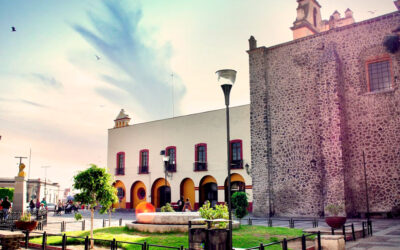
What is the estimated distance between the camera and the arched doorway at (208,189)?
3055cm

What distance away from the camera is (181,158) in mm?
32625

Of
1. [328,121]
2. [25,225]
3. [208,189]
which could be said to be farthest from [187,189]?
[25,225]

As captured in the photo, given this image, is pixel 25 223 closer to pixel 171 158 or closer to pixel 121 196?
pixel 171 158

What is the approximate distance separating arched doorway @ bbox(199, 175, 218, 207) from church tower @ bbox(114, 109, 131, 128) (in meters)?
13.1

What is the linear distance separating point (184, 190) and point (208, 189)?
2.57 meters

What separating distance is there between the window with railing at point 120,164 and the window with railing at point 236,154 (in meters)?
13.5

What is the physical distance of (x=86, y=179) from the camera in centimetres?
1113

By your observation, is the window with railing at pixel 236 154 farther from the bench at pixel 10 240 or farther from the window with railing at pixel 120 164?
the bench at pixel 10 240

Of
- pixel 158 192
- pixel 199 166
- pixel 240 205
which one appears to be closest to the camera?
pixel 240 205

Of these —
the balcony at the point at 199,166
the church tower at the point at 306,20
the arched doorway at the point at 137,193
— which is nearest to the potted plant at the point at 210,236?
the balcony at the point at 199,166

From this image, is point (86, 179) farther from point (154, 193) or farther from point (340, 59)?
point (154, 193)

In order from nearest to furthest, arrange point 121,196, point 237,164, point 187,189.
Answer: point 237,164
point 187,189
point 121,196

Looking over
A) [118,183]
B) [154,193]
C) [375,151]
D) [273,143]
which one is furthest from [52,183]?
[375,151]

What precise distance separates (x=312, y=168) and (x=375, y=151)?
133 inches
